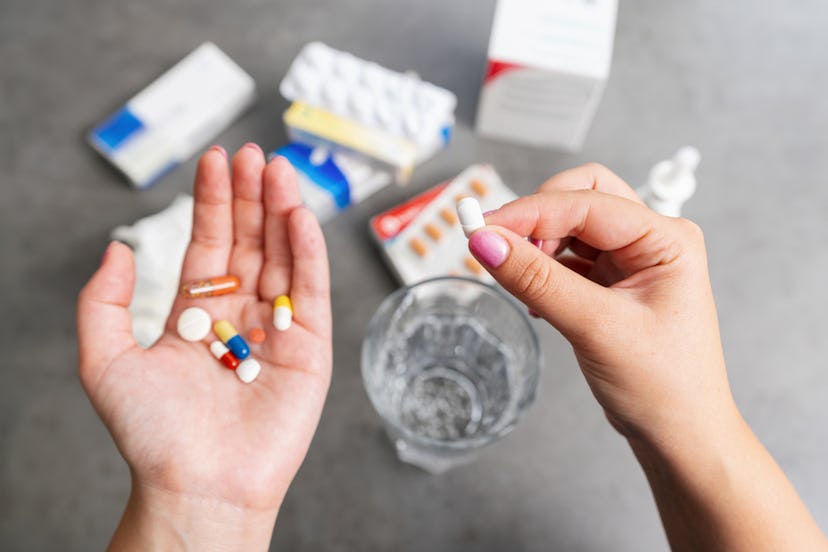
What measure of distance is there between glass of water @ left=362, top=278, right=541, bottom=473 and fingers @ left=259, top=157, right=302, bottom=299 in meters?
0.15

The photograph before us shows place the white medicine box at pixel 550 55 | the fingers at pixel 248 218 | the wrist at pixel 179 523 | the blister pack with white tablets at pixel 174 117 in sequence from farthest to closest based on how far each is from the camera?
the blister pack with white tablets at pixel 174 117
the white medicine box at pixel 550 55
the fingers at pixel 248 218
the wrist at pixel 179 523

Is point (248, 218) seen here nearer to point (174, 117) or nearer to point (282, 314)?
point (282, 314)

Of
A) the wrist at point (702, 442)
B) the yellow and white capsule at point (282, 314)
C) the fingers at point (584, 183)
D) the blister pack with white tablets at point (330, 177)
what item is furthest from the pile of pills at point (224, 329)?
the wrist at point (702, 442)

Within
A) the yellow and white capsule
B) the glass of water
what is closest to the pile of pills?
the yellow and white capsule

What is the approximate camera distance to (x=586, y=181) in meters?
0.78

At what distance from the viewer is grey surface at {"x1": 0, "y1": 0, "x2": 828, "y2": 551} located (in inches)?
36.4

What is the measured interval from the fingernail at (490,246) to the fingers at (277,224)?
318 millimetres

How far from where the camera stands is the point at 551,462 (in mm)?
955

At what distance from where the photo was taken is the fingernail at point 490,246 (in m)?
0.61

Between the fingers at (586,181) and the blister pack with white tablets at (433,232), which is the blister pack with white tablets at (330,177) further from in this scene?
the fingers at (586,181)

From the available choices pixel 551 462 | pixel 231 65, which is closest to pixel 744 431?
pixel 551 462

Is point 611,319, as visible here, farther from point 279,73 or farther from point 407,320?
point 279,73

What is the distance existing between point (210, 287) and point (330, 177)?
30cm

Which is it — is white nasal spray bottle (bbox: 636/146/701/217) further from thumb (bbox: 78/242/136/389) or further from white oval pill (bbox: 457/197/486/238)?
thumb (bbox: 78/242/136/389)
